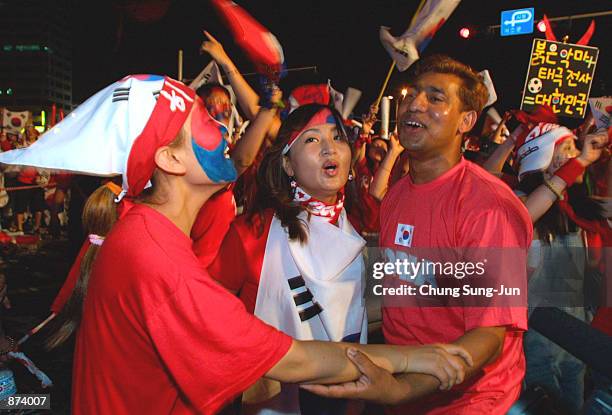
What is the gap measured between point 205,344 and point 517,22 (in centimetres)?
1455

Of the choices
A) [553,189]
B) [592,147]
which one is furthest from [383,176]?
[592,147]

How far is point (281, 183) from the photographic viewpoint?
316 cm

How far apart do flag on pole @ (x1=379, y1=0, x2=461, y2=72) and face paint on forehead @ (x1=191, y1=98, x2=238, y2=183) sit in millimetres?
2434

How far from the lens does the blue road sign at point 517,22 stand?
13386 millimetres

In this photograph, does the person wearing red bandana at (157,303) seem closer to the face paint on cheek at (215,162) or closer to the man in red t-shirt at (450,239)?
the face paint on cheek at (215,162)

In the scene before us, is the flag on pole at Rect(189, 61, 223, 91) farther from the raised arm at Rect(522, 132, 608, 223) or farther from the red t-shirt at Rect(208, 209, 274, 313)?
the raised arm at Rect(522, 132, 608, 223)

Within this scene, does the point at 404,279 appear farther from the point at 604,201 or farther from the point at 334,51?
the point at 334,51

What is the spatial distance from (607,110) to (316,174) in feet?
11.0

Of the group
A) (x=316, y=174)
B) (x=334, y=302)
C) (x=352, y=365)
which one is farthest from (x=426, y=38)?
(x=352, y=365)

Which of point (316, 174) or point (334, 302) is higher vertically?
point (316, 174)

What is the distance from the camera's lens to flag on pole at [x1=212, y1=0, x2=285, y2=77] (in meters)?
4.44

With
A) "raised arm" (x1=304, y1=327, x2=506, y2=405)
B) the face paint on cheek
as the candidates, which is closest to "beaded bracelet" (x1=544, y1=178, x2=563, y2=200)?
"raised arm" (x1=304, y1=327, x2=506, y2=405)

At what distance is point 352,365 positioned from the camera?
5.90 ft

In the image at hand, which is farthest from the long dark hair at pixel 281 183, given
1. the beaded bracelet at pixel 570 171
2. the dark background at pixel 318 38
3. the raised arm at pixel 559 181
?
the beaded bracelet at pixel 570 171
